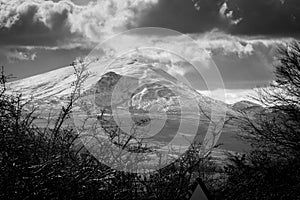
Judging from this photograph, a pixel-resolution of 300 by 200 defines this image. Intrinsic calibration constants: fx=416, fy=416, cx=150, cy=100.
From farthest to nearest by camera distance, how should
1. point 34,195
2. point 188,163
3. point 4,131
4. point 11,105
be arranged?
point 188,163, point 11,105, point 4,131, point 34,195

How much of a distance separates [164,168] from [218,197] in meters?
1.12

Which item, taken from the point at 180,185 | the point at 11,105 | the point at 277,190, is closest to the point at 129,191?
the point at 180,185

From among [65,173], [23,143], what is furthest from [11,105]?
[65,173]

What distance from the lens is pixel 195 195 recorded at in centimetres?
439

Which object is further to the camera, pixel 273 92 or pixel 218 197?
pixel 273 92

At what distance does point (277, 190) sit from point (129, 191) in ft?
17.8

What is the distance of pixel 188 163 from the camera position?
754 centimetres

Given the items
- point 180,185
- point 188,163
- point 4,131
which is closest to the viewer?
point 4,131

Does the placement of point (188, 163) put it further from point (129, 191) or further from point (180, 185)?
point (129, 191)

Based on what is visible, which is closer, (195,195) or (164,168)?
(195,195)

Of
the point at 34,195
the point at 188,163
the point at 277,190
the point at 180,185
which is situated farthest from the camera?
the point at 277,190

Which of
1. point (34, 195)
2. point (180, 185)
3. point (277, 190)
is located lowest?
point (277, 190)

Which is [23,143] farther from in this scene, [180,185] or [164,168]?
[164,168]

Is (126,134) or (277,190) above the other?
(126,134)
